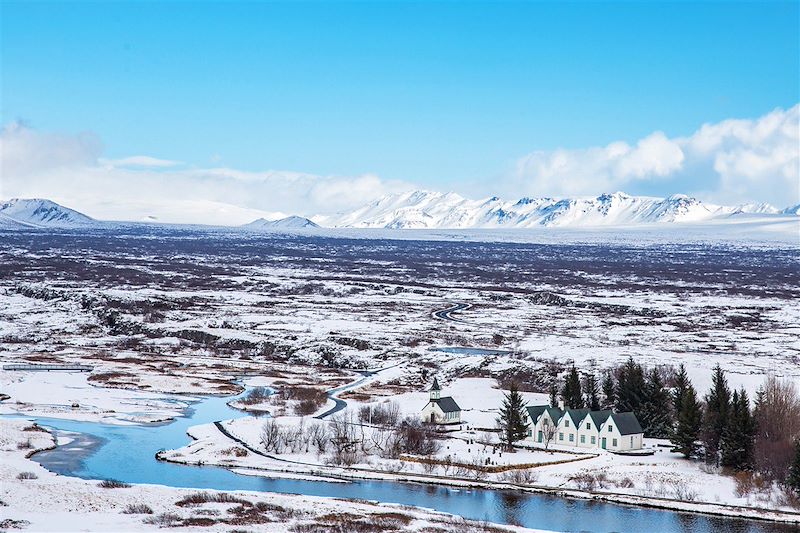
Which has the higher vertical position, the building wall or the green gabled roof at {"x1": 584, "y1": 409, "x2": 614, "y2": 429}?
the green gabled roof at {"x1": 584, "y1": 409, "x2": 614, "y2": 429}

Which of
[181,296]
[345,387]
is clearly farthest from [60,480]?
[181,296]

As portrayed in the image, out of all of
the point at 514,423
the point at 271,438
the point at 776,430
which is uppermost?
the point at 776,430

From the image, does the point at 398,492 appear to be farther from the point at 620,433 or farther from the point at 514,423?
the point at 620,433

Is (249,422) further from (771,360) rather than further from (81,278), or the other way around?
(81,278)

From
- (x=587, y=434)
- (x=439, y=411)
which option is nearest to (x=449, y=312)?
(x=439, y=411)

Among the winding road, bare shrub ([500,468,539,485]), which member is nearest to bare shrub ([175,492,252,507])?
bare shrub ([500,468,539,485])

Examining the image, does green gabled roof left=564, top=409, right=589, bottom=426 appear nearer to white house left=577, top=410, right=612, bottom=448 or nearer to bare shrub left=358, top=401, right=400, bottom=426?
white house left=577, top=410, right=612, bottom=448
